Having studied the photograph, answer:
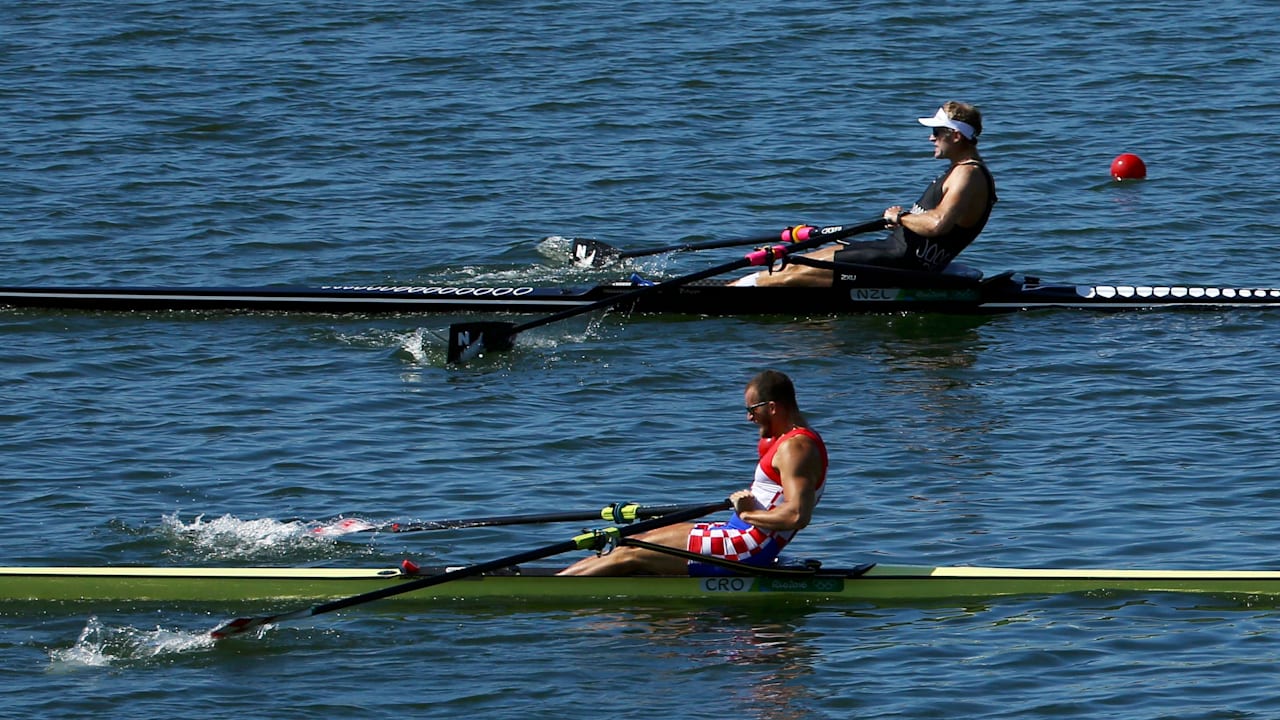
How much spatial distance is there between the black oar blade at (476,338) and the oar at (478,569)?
4.38m

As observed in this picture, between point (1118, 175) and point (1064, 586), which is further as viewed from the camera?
point (1118, 175)

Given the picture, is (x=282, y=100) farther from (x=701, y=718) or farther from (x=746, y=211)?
(x=701, y=718)

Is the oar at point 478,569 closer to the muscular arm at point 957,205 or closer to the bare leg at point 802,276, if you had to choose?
the muscular arm at point 957,205

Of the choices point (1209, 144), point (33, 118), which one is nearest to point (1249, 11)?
point (1209, 144)

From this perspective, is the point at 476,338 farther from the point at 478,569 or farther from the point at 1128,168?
the point at 1128,168

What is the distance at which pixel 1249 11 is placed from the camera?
79.3 ft

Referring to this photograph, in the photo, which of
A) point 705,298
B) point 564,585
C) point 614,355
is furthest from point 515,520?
point 705,298

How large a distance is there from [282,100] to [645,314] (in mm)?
8332

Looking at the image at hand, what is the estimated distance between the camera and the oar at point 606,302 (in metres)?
13.0

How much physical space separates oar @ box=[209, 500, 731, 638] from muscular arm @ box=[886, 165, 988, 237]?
5115 mm

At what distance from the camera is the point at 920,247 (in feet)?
44.6

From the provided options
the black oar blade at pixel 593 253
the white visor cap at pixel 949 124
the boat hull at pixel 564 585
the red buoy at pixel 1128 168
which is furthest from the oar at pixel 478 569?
the red buoy at pixel 1128 168

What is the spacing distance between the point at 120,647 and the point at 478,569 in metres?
1.58

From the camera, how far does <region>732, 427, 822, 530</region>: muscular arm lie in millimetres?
8656
